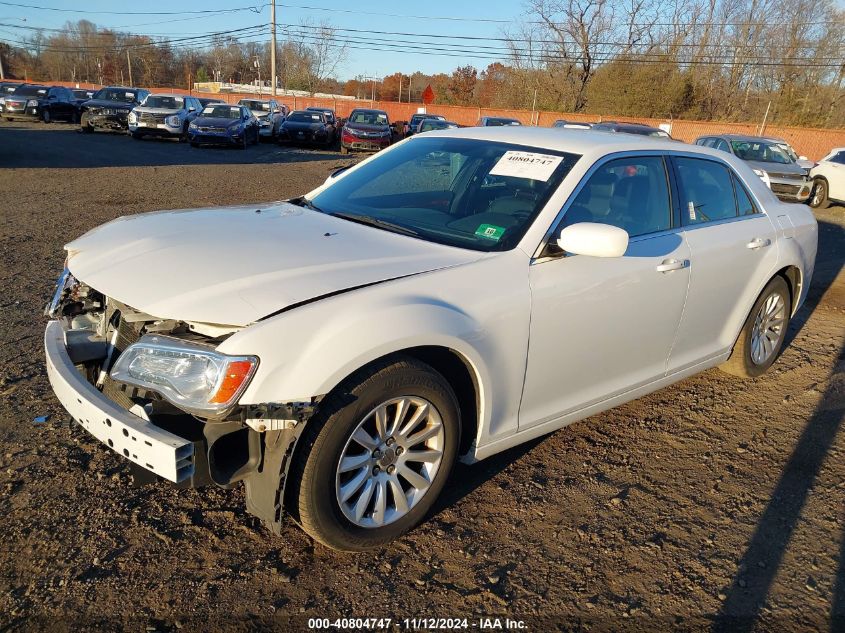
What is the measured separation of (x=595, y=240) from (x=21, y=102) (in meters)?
30.1

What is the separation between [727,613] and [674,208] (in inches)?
87.2

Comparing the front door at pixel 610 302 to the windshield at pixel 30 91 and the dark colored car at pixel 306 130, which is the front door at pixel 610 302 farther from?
the windshield at pixel 30 91

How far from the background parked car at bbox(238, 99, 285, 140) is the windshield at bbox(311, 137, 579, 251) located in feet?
73.1

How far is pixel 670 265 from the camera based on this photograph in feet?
11.7

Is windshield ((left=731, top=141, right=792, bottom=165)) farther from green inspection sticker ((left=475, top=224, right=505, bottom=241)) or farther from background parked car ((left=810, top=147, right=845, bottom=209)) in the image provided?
green inspection sticker ((left=475, top=224, right=505, bottom=241))

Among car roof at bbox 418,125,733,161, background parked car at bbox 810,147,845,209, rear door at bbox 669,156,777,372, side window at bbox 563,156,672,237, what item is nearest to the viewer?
side window at bbox 563,156,672,237

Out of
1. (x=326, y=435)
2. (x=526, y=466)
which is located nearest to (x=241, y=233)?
(x=326, y=435)

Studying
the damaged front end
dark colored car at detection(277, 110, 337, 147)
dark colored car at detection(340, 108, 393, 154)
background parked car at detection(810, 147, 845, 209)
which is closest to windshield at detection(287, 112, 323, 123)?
dark colored car at detection(277, 110, 337, 147)

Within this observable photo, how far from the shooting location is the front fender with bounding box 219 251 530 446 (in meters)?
2.27

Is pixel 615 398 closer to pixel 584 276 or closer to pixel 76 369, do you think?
pixel 584 276

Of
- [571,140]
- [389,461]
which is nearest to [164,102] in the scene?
[571,140]

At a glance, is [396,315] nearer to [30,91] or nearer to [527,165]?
[527,165]

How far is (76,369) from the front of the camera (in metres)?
2.74

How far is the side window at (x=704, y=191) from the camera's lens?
3.93 m
